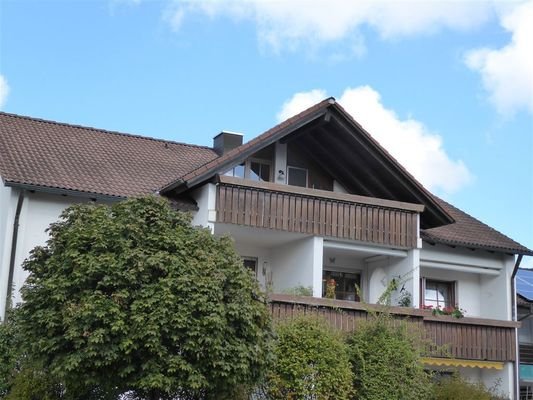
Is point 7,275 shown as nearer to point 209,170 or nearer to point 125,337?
point 209,170

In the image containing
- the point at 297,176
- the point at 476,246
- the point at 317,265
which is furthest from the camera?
the point at 476,246

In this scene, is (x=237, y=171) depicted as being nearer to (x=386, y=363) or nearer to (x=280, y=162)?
(x=280, y=162)

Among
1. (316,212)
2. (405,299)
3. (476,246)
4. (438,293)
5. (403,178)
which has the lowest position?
(405,299)

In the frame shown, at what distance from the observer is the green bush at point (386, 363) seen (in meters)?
19.1

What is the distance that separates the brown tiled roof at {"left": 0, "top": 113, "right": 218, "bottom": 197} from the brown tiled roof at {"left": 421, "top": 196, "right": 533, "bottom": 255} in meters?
7.46

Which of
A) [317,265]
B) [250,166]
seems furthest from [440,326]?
[250,166]

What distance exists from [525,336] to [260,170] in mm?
13372

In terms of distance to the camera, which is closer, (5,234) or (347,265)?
(5,234)

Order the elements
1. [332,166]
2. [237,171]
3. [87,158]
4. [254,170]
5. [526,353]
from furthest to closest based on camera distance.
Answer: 1. [526,353]
2. [332,166]
3. [87,158]
4. [254,170]
5. [237,171]

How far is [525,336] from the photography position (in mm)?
30766

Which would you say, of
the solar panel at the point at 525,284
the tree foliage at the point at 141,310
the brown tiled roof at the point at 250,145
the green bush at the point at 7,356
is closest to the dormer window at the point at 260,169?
the brown tiled roof at the point at 250,145

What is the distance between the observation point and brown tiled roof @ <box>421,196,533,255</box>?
25.0 metres

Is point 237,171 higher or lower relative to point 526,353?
higher

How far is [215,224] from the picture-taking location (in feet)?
70.6
